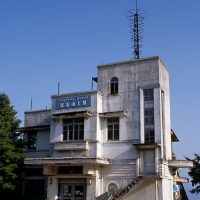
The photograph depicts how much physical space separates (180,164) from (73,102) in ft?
30.3

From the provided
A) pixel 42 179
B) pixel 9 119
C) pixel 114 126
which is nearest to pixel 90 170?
pixel 114 126

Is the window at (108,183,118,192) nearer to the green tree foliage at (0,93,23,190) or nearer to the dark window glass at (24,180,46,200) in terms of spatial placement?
the dark window glass at (24,180,46,200)

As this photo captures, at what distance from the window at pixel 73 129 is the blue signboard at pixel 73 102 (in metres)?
1.09

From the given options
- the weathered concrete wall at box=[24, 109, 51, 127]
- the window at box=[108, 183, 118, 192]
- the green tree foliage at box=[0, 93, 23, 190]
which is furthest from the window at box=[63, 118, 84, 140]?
the green tree foliage at box=[0, 93, 23, 190]

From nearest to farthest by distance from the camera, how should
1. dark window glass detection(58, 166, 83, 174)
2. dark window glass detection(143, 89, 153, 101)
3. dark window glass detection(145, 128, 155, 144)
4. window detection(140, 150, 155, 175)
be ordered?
window detection(140, 150, 155, 175)
dark window glass detection(145, 128, 155, 144)
dark window glass detection(58, 166, 83, 174)
dark window glass detection(143, 89, 153, 101)

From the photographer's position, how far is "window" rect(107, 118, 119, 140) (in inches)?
1050

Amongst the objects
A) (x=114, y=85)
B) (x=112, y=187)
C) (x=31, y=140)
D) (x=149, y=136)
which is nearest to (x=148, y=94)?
(x=114, y=85)

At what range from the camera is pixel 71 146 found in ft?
87.6

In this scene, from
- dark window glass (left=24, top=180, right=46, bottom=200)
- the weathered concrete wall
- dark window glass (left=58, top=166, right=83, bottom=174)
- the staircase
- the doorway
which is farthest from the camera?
the weathered concrete wall

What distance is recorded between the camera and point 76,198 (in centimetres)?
2653

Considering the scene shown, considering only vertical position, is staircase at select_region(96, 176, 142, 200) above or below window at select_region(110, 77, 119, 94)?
below

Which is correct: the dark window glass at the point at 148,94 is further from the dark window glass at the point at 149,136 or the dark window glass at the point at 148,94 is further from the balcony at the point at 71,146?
the balcony at the point at 71,146

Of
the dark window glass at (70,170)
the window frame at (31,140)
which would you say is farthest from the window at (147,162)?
the window frame at (31,140)

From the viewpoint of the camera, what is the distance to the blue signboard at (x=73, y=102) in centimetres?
2723
